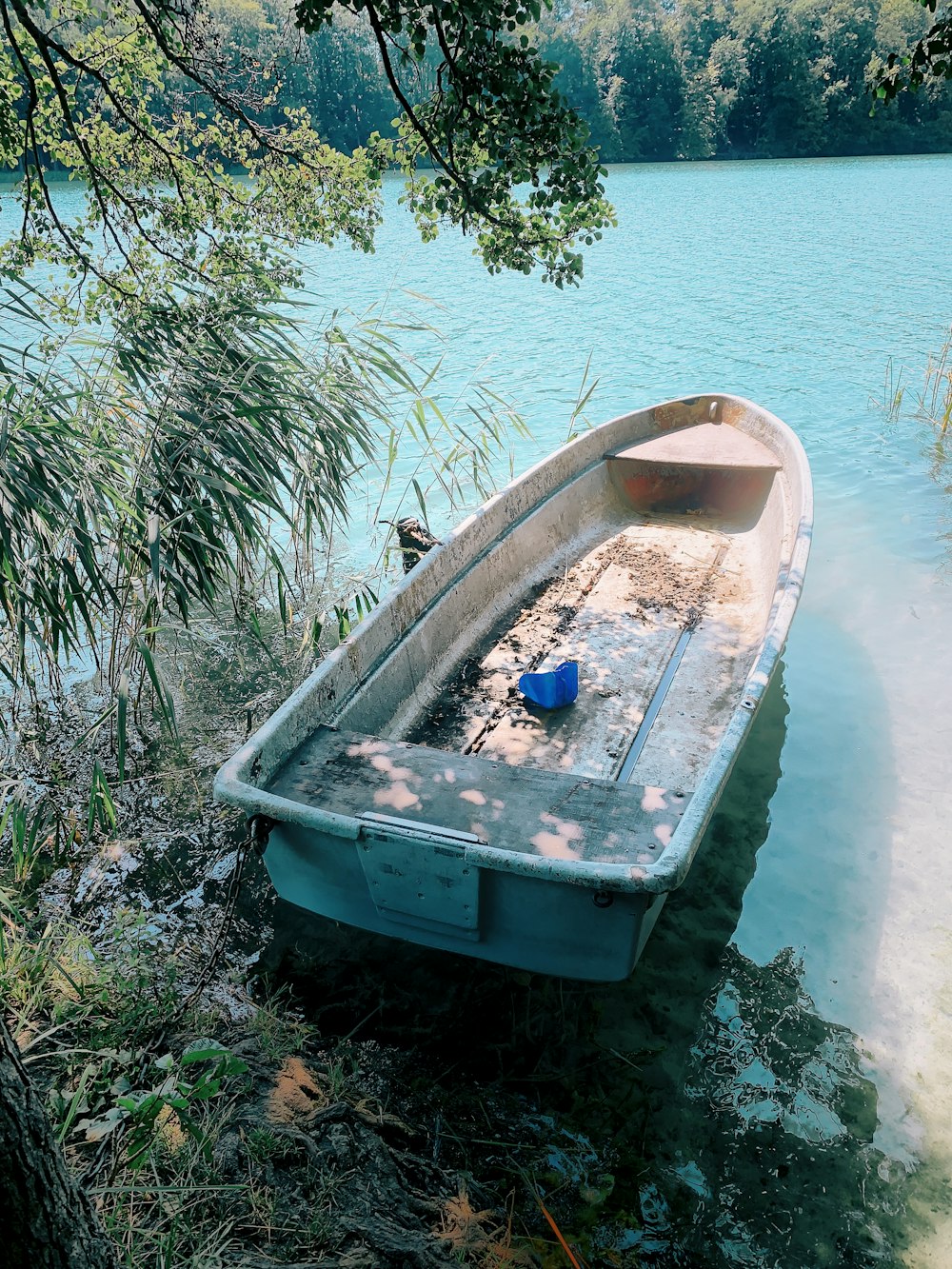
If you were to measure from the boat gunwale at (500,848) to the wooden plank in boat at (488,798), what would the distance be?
0.31 ft

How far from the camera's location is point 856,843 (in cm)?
392

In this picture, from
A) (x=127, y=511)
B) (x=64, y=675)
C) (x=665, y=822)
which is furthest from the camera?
(x=64, y=675)

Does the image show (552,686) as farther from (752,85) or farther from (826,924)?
(752,85)

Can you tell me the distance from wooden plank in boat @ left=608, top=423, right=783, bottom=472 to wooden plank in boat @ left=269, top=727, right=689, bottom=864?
3.64 metres

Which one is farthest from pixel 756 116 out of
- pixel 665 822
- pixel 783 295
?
Answer: pixel 665 822

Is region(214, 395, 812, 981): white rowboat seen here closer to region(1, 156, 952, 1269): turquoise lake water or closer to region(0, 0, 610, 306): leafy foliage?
region(1, 156, 952, 1269): turquoise lake water

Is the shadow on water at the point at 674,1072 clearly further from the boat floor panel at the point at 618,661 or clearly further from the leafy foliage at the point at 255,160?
the leafy foliage at the point at 255,160

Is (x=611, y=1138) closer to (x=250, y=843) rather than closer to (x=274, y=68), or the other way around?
(x=250, y=843)

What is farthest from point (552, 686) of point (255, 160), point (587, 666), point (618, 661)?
point (255, 160)

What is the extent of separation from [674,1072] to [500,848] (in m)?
1.00

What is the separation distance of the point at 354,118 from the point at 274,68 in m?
30.4

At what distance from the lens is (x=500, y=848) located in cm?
246

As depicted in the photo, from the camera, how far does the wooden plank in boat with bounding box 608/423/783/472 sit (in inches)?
231

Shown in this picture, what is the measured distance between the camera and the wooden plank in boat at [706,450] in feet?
19.3
